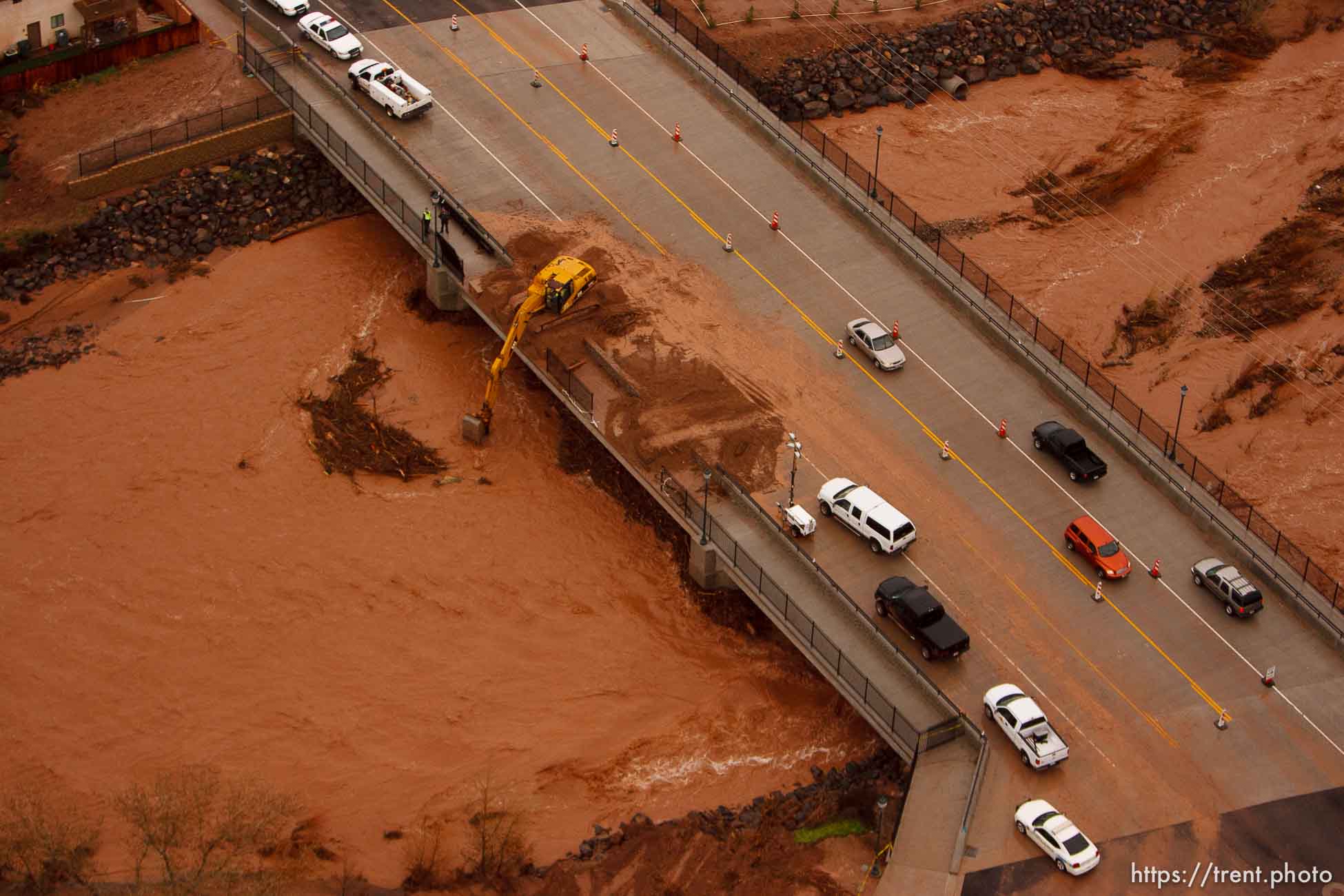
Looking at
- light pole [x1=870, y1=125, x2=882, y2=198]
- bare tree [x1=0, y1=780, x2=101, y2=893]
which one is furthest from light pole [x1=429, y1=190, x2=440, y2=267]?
bare tree [x1=0, y1=780, x2=101, y2=893]

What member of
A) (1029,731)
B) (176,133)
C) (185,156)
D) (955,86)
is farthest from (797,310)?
(176,133)

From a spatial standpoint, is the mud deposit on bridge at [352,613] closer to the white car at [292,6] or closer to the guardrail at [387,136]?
the guardrail at [387,136]

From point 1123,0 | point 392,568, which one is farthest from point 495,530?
point 1123,0

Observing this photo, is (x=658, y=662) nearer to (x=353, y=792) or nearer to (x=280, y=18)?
(x=353, y=792)

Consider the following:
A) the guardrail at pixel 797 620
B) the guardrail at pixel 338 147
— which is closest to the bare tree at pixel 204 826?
the guardrail at pixel 797 620

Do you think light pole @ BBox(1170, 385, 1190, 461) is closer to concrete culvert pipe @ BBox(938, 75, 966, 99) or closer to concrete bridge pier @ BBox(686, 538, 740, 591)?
concrete bridge pier @ BBox(686, 538, 740, 591)
